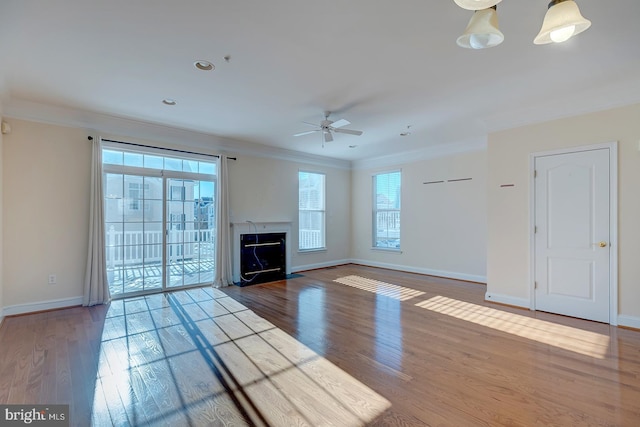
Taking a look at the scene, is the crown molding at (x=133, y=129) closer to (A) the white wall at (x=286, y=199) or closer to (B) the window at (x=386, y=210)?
(A) the white wall at (x=286, y=199)

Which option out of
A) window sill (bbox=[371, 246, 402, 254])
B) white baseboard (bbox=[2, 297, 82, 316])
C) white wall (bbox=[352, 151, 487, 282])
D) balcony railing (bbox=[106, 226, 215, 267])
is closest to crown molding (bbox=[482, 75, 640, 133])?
white wall (bbox=[352, 151, 487, 282])

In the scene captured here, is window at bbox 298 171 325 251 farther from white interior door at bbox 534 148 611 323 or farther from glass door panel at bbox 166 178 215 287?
white interior door at bbox 534 148 611 323

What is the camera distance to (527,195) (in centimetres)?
421

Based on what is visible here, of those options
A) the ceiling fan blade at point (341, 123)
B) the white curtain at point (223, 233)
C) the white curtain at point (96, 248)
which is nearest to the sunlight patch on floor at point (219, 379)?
the white curtain at point (96, 248)

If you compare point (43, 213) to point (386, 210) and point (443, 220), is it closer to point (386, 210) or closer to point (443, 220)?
point (386, 210)

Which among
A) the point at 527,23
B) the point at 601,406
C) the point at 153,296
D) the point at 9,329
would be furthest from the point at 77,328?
the point at 527,23

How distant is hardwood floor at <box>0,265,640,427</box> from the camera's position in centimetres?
201

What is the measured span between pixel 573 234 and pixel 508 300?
1.24 m

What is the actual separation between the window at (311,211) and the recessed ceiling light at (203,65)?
4.16m

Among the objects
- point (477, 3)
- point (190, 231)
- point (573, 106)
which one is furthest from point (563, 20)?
point (190, 231)

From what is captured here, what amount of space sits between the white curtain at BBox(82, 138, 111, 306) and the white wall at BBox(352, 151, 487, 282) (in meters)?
5.55

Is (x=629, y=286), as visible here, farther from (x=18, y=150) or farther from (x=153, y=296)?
(x=18, y=150)

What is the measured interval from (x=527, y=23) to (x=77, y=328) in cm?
531

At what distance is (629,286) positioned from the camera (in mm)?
3496
